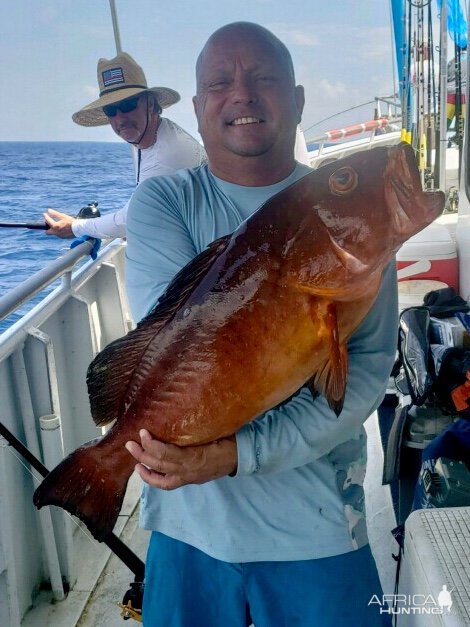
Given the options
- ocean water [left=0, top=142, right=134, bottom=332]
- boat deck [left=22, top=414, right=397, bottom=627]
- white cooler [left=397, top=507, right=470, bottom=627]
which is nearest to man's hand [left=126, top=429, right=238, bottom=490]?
white cooler [left=397, top=507, right=470, bottom=627]

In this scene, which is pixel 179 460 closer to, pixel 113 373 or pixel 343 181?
pixel 113 373

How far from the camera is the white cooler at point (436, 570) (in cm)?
132

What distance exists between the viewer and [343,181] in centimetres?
119

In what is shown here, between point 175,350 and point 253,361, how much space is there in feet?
0.60

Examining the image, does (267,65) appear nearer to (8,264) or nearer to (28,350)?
(28,350)

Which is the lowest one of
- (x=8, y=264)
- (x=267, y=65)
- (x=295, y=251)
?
(x=8, y=264)

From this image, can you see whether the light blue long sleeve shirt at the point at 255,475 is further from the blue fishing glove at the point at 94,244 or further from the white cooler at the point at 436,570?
the blue fishing glove at the point at 94,244

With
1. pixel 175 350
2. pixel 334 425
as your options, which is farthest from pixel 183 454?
pixel 334 425

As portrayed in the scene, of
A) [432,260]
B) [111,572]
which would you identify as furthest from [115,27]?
[111,572]

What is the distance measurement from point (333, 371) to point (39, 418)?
5.97ft

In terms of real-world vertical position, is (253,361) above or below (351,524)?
above

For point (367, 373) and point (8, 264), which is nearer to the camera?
point (367, 373)

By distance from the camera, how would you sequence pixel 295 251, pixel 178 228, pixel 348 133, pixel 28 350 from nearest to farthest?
pixel 295 251 → pixel 178 228 → pixel 28 350 → pixel 348 133

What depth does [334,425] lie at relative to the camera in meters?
1.42
